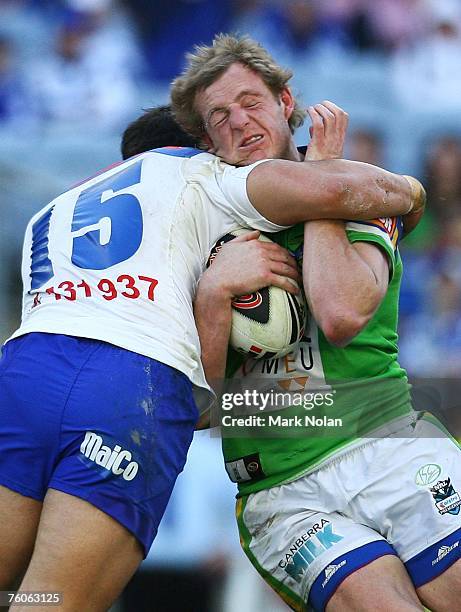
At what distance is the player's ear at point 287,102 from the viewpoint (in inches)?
158

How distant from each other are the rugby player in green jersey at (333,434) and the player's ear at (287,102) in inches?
1.7

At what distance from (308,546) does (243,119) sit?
1626 mm

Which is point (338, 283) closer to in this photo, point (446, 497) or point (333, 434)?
point (333, 434)

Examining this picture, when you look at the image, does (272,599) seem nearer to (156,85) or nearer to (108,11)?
(156,85)

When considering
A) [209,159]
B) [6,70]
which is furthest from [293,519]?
[6,70]

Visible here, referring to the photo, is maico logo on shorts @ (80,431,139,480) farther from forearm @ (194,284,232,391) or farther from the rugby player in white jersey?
forearm @ (194,284,232,391)

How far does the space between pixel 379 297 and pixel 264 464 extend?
83 cm

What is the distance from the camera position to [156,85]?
8.45 metres

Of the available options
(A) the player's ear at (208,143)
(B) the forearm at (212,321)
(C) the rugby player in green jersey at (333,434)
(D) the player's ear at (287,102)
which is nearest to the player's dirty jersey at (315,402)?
(C) the rugby player in green jersey at (333,434)

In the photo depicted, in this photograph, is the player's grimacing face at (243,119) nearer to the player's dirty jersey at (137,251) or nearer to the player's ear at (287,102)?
the player's ear at (287,102)

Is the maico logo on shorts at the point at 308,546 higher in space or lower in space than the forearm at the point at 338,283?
lower

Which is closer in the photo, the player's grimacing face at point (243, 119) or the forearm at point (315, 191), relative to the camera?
the forearm at point (315, 191)

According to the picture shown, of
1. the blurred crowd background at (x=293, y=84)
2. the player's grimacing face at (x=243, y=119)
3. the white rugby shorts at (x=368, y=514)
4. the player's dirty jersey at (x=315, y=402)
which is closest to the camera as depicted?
the white rugby shorts at (x=368, y=514)

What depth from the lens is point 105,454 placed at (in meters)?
2.98
